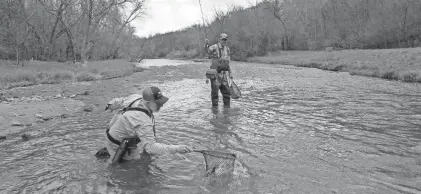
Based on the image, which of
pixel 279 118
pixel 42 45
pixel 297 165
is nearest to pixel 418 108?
pixel 279 118

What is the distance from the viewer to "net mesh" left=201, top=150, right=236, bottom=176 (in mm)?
5355

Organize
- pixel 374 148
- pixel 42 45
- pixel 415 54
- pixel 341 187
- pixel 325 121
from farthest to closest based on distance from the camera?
pixel 42 45
pixel 415 54
pixel 325 121
pixel 374 148
pixel 341 187

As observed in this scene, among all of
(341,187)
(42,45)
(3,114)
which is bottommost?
(341,187)

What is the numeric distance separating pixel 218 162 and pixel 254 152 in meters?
1.81

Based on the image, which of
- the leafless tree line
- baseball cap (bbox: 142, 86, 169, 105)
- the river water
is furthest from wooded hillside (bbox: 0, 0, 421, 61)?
baseball cap (bbox: 142, 86, 169, 105)

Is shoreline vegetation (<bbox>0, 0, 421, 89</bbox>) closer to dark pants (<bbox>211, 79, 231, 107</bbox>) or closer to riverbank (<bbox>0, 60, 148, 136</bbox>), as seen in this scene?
riverbank (<bbox>0, 60, 148, 136</bbox>)

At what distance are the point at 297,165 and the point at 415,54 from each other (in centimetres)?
2167

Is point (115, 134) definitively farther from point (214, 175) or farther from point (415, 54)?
Answer: point (415, 54)

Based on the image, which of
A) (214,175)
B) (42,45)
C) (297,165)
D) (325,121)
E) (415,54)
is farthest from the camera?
(42,45)

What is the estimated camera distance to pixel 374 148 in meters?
7.15

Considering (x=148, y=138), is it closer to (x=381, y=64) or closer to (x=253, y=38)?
(x=381, y=64)

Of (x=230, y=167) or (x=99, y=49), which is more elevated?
(x=99, y=49)

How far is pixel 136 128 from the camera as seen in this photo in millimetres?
5277

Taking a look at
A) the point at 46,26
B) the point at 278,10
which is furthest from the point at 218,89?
the point at 278,10
